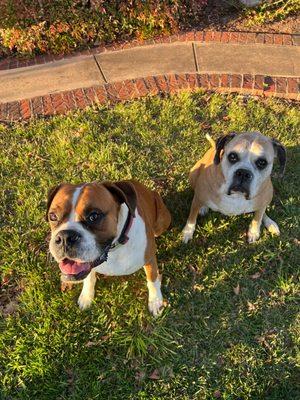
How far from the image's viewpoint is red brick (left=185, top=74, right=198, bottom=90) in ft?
19.9

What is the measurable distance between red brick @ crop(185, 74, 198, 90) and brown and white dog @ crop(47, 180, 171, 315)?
10.6 feet

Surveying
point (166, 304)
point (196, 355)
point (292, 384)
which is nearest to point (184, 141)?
point (166, 304)

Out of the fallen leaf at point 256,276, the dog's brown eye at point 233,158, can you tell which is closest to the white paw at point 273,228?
the fallen leaf at point 256,276

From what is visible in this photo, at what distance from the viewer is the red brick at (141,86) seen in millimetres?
5982

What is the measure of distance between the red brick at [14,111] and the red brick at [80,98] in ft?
2.69

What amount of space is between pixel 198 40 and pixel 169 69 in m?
0.87

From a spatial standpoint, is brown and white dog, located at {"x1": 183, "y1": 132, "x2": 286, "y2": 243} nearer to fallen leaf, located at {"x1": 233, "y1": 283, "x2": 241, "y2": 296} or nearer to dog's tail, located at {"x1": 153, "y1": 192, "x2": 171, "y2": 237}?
dog's tail, located at {"x1": 153, "y1": 192, "x2": 171, "y2": 237}

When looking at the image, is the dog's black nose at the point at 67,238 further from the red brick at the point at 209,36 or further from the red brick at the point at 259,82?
the red brick at the point at 209,36

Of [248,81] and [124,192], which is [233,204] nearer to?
[124,192]

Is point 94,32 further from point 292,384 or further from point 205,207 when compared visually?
point 292,384

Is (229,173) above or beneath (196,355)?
above

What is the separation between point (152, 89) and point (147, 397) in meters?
4.13

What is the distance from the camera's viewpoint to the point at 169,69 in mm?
6289

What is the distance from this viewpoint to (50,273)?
4.18 meters
